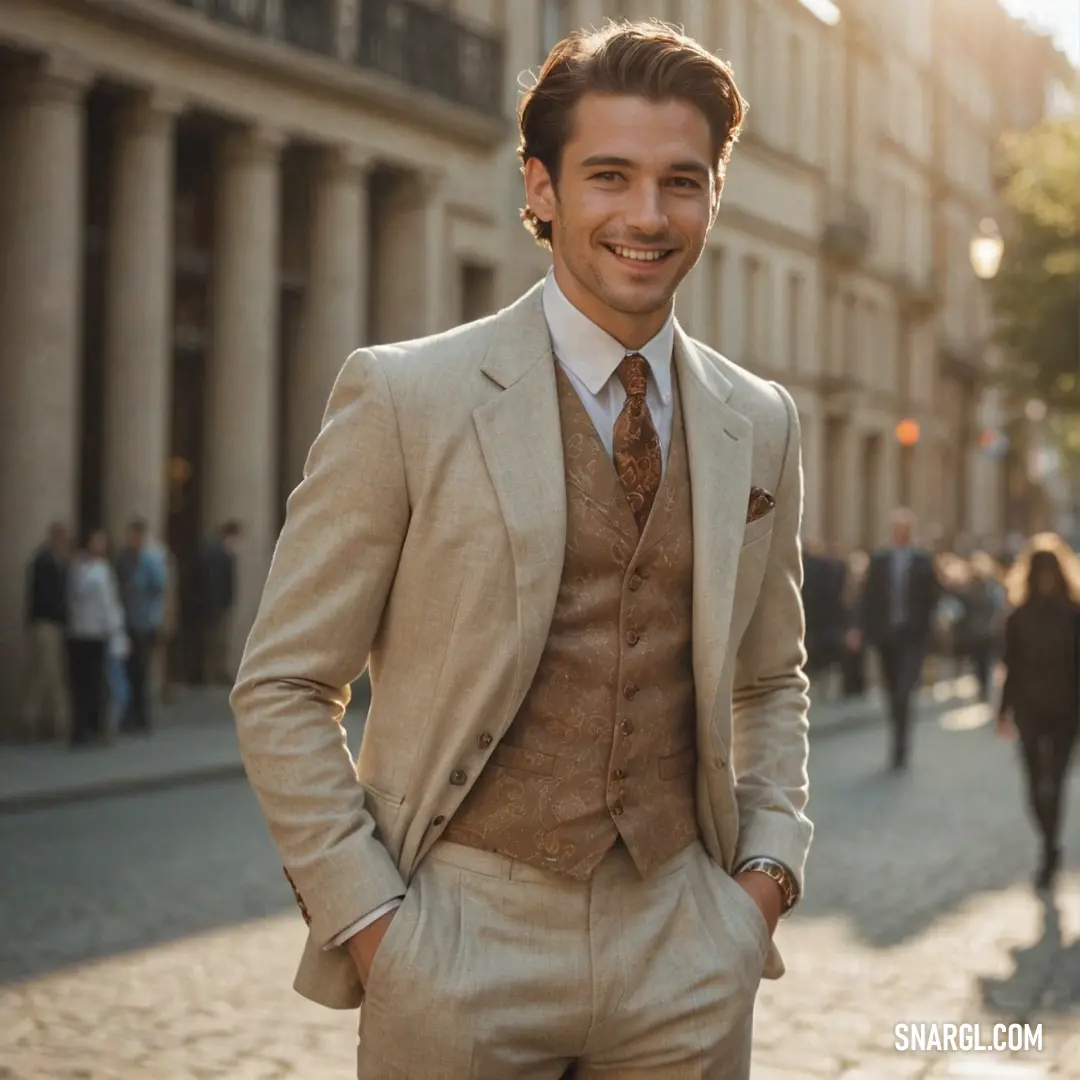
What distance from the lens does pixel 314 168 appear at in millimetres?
27156

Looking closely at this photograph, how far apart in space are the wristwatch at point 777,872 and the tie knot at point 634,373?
721 mm

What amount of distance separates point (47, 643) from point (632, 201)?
17068 mm

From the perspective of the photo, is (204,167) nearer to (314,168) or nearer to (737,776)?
(314,168)

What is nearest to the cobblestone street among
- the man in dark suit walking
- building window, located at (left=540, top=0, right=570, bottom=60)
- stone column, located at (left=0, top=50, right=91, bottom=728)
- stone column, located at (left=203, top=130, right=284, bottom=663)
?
the man in dark suit walking

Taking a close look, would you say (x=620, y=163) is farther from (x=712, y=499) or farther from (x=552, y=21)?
(x=552, y=21)

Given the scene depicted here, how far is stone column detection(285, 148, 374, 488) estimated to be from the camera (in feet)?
88.1

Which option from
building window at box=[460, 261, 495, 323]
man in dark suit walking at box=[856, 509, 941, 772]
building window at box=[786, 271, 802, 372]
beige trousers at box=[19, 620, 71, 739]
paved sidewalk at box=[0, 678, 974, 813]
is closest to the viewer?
paved sidewalk at box=[0, 678, 974, 813]

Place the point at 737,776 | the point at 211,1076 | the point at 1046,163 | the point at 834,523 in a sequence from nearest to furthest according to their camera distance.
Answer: the point at 737,776
the point at 211,1076
the point at 1046,163
the point at 834,523

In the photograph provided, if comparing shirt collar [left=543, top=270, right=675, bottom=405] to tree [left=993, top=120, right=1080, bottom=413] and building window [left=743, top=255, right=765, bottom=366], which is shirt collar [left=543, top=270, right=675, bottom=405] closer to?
tree [left=993, top=120, right=1080, bottom=413]

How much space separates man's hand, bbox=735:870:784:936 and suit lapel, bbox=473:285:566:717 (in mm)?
510

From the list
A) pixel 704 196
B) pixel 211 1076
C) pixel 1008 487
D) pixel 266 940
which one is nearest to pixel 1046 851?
pixel 266 940

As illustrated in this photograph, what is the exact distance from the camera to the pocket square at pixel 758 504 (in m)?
3.24

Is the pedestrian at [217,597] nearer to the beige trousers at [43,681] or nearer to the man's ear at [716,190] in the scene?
the beige trousers at [43,681]

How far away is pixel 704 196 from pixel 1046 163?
128 ft
